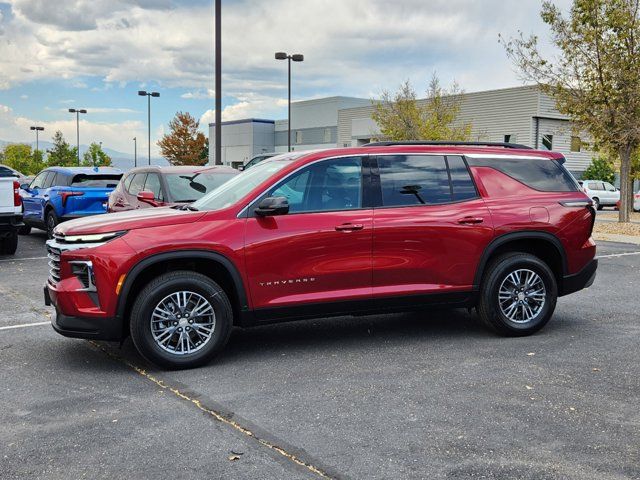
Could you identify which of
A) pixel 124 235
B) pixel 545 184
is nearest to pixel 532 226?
pixel 545 184

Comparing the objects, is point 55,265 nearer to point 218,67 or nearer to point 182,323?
point 182,323

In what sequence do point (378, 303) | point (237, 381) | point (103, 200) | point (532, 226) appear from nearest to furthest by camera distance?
point (237, 381), point (378, 303), point (532, 226), point (103, 200)

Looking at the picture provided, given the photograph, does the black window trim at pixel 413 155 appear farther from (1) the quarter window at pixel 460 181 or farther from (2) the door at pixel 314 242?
(2) the door at pixel 314 242

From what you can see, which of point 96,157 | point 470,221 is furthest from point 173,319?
point 96,157

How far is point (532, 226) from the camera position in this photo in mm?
6770

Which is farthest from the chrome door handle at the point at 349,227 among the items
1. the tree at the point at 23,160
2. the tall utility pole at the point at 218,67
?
the tree at the point at 23,160

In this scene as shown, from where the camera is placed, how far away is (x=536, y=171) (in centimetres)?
704

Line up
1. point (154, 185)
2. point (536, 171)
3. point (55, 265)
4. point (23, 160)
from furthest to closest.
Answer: point (23, 160) → point (154, 185) → point (536, 171) → point (55, 265)

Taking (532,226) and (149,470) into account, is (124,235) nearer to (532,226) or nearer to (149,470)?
(149,470)

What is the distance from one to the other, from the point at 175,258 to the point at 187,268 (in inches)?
10.7

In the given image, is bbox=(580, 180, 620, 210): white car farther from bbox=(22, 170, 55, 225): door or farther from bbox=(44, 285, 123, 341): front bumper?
bbox=(44, 285, 123, 341): front bumper

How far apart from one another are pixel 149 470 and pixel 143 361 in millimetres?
2374

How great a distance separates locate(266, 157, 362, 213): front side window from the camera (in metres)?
6.11

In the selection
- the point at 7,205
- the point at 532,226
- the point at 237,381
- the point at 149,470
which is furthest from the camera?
the point at 7,205
